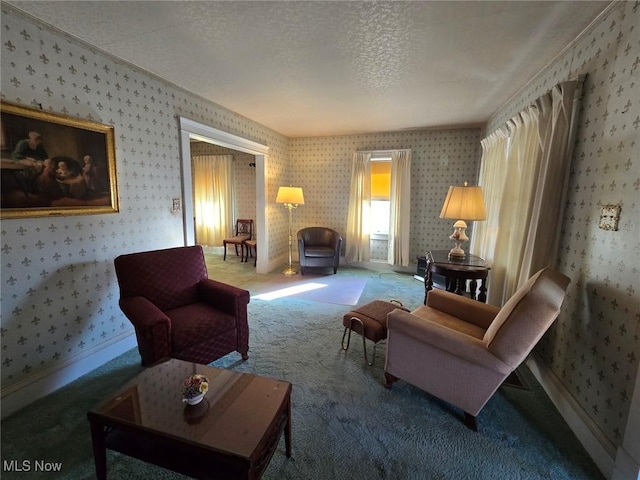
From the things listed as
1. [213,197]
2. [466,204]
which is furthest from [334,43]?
[213,197]

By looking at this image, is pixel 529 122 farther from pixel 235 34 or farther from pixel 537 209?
pixel 235 34

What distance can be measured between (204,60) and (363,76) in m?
1.38

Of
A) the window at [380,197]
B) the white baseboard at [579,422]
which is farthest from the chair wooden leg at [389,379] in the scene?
the window at [380,197]

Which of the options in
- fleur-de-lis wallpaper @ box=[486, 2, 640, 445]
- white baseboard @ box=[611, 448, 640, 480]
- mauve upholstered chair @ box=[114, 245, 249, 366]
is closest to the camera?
white baseboard @ box=[611, 448, 640, 480]

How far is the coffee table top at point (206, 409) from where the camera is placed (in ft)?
3.71

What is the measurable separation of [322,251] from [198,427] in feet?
11.8

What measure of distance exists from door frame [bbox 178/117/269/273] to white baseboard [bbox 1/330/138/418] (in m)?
1.17

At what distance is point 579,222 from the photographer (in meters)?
1.79

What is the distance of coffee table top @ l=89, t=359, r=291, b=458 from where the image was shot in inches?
44.6

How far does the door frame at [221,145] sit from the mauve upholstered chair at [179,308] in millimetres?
656

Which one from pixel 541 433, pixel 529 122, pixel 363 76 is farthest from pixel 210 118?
pixel 541 433

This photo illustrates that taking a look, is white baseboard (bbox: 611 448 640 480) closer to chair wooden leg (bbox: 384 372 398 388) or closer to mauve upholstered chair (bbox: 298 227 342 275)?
chair wooden leg (bbox: 384 372 398 388)
